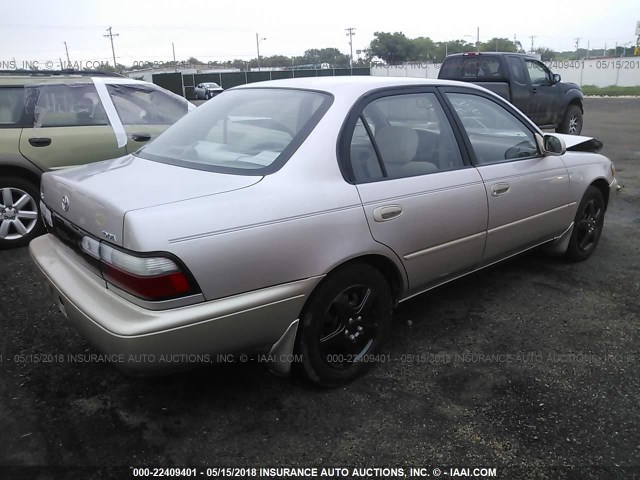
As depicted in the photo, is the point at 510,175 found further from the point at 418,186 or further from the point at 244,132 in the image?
the point at 244,132

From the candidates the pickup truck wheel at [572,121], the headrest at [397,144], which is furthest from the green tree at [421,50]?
the headrest at [397,144]

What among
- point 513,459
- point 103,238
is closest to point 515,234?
point 513,459

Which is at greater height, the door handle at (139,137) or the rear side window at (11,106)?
the rear side window at (11,106)

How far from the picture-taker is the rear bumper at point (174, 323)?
216 centimetres

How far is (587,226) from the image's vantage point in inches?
181

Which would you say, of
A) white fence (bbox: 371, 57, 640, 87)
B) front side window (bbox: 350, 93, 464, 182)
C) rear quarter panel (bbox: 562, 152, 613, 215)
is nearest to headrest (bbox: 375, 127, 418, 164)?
front side window (bbox: 350, 93, 464, 182)

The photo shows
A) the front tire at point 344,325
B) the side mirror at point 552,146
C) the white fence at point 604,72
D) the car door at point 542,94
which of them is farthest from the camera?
the white fence at point 604,72

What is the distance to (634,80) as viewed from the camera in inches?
1476

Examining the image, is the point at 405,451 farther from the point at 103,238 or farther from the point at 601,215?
the point at 601,215

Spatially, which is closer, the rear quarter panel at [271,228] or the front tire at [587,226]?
the rear quarter panel at [271,228]

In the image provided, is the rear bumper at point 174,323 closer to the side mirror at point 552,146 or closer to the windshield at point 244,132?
the windshield at point 244,132

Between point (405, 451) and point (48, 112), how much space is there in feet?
16.3

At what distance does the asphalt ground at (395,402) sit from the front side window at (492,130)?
109 centimetres

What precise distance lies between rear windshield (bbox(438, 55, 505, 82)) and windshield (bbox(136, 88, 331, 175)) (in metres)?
8.87
